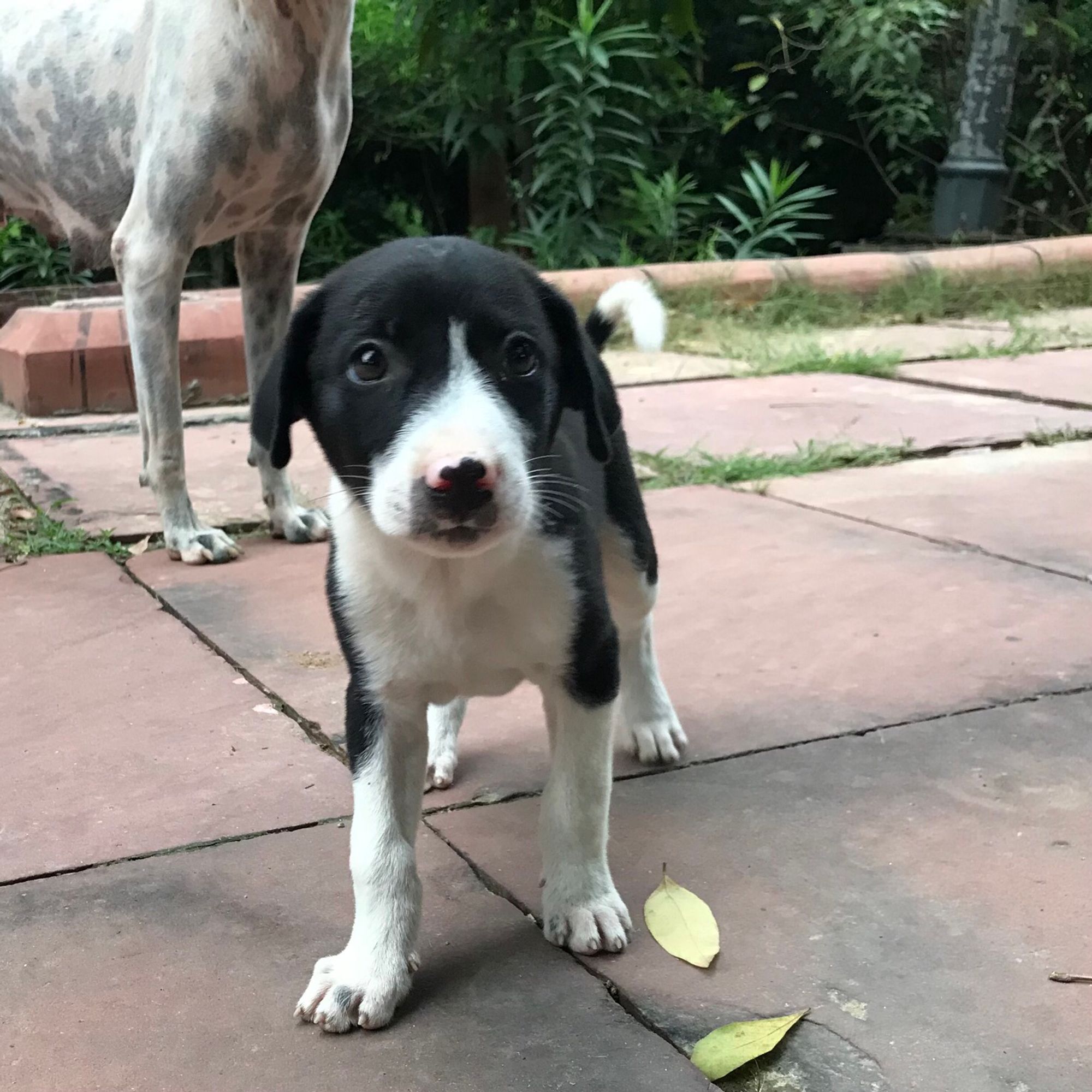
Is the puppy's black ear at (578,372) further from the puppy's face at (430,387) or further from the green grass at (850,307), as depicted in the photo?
the green grass at (850,307)

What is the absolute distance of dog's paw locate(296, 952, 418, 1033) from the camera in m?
1.69

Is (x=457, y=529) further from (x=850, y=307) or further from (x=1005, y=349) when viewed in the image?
(x=850, y=307)

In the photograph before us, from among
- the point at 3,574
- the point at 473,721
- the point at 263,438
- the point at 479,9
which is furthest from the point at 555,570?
the point at 479,9

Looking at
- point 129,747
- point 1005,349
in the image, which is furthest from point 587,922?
point 1005,349

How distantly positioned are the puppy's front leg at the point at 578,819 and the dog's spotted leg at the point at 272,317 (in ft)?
7.21

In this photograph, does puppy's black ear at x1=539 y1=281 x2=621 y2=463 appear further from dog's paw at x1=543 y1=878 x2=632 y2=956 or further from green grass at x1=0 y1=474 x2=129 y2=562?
green grass at x1=0 y1=474 x2=129 y2=562

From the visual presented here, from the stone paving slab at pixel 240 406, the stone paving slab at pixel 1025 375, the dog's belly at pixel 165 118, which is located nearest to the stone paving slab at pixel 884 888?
the dog's belly at pixel 165 118

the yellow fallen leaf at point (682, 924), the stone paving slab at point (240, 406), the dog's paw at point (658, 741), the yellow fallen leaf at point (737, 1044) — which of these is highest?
the yellow fallen leaf at point (737, 1044)

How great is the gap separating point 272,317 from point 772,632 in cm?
195

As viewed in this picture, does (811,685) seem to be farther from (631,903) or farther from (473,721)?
→ (631,903)

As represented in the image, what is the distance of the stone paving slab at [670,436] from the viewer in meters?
4.45

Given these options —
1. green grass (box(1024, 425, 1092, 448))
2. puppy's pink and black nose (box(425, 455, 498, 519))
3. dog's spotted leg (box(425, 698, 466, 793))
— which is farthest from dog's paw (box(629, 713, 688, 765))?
green grass (box(1024, 425, 1092, 448))

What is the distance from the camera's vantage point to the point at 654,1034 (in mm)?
1653

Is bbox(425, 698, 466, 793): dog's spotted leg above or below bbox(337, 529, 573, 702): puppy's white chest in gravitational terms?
below
